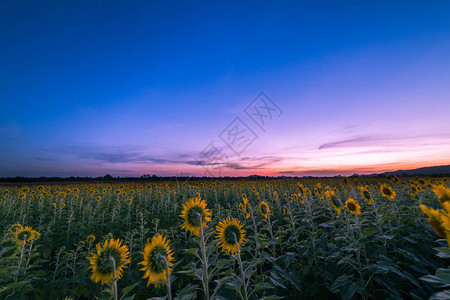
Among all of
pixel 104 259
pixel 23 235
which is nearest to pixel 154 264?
pixel 104 259

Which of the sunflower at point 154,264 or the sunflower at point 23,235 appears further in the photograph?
the sunflower at point 23,235

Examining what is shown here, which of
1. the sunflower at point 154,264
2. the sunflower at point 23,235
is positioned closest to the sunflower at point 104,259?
the sunflower at point 154,264

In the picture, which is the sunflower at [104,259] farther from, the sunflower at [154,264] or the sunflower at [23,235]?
the sunflower at [23,235]

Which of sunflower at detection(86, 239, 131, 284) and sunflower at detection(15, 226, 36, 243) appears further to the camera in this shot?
sunflower at detection(15, 226, 36, 243)

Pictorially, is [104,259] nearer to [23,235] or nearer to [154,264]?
[154,264]

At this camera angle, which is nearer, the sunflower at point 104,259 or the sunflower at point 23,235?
the sunflower at point 104,259

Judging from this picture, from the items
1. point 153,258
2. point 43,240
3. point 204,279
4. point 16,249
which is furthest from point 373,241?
point 43,240

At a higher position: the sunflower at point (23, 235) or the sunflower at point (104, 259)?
the sunflower at point (104, 259)

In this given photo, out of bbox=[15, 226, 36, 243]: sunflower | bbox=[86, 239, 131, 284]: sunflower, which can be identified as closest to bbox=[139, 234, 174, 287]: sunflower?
bbox=[86, 239, 131, 284]: sunflower

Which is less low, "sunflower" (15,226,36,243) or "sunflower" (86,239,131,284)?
"sunflower" (86,239,131,284)

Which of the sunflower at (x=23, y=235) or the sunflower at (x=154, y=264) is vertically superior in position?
the sunflower at (x=154, y=264)

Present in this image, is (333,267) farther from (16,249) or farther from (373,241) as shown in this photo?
(16,249)

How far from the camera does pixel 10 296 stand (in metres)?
3.15

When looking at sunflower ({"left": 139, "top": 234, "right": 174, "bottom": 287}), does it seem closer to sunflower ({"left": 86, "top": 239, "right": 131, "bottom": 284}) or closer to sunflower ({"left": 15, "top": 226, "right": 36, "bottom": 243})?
sunflower ({"left": 86, "top": 239, "right": 131, "bottom": 284})
